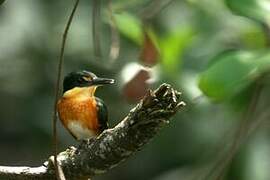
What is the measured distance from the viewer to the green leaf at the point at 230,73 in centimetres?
258

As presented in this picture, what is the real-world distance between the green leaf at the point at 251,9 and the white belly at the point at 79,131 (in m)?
0.78

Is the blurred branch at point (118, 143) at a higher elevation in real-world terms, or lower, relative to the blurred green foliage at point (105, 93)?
higher

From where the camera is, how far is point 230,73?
103 inches

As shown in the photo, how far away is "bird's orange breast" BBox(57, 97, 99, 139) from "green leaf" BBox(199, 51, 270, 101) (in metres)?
0.73

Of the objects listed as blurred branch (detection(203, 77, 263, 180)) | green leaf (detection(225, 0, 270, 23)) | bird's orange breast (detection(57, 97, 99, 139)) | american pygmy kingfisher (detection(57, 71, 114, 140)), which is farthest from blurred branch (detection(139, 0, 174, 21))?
bird's orange breast (detection(57, 97, 99, 139))

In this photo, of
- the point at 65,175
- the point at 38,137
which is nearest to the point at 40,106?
the point at 38,137

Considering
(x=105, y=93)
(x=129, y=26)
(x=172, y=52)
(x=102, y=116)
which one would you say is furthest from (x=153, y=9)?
(x=105, y=93)

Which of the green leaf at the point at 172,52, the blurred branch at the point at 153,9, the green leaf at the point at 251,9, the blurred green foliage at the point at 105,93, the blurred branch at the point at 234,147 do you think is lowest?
the blurred green foliage at the point at 105,93

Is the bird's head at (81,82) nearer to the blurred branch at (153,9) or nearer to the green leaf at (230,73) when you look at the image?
the blurred branch at (153,9)

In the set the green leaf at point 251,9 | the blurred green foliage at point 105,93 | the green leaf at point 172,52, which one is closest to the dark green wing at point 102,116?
the green leaf at point 172,52

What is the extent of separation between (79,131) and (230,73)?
0.84 meters

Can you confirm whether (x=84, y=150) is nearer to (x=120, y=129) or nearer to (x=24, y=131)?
(x=120, y=129)

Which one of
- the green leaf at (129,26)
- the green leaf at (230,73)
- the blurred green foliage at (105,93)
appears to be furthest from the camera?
the blurred green foliage at (105,93)

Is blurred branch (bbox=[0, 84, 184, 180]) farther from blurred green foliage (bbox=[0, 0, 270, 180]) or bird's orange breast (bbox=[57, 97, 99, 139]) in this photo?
blurred green foliage (bbox=[0, 0, 270, 180])
